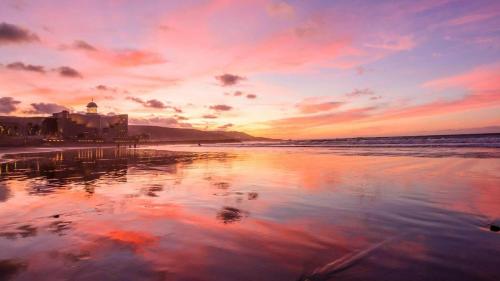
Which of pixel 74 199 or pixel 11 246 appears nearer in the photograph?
pixel 11 246

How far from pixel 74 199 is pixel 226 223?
6.33 meters

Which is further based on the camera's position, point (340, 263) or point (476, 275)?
point (340, 263)

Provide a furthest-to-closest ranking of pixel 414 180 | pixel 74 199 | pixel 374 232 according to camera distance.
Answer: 1. pixel 414 180
2. pixel 74 199
3. pixel 374 232

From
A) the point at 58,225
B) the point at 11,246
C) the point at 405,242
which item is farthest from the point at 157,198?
the point at 405,242

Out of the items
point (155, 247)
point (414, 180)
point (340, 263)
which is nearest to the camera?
point (340, 263)

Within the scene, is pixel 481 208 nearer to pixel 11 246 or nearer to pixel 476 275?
pixel 476 275

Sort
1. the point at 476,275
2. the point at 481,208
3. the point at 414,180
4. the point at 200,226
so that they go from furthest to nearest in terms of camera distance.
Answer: the point at 414,180
the point at 481,208
the point at 200,226
the point at 476,275

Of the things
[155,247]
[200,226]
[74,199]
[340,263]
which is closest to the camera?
[340,263]

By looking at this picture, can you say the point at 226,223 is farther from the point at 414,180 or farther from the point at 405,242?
the point at 414,180

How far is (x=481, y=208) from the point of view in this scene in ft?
28.9

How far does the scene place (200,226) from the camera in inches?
295

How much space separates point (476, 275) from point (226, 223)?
492 cm

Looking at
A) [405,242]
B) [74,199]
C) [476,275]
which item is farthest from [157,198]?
[476,275]

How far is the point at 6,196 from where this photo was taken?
1162 cm
